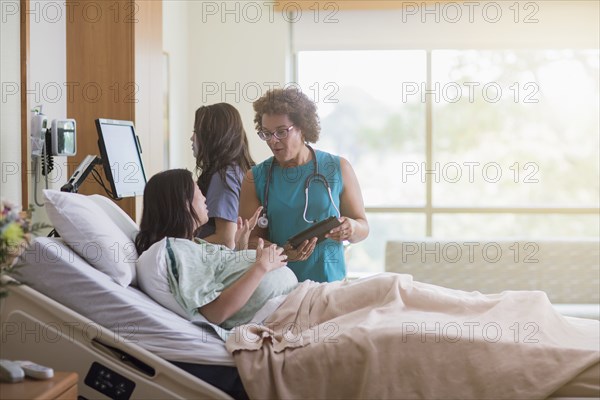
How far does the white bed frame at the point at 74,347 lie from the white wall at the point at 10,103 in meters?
0.89

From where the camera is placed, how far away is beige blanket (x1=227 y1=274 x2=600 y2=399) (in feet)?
7.17

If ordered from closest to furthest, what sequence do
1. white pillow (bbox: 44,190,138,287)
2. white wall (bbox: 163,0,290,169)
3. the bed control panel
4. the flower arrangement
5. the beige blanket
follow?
1. the flower arrangement
2. the beige blanket
3. the bed control panel
4. white pillow (bbox: 44,190,138,287)
5. white wall (bbox: 163,0,290,169)

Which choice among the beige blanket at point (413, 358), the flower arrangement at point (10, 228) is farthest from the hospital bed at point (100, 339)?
the flower arrangement at point (10, 228)

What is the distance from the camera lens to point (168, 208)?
2.70 meters

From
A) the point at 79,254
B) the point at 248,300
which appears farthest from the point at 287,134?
the point at 79,254

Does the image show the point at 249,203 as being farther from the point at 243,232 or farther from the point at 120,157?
the point at 120,157

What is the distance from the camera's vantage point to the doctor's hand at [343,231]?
3039 millimetres

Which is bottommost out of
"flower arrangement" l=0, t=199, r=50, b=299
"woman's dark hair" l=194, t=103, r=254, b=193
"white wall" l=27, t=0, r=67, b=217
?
"flower arrangement" l=0, t=199, r=50, b=299

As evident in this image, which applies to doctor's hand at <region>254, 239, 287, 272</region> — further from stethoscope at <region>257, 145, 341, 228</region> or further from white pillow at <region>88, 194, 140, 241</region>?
stethoscope at <region>257, 145, 341, 228</region>

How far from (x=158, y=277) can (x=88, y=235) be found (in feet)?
0.80

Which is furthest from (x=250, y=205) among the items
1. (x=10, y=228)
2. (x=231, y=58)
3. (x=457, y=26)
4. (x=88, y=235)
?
(x=457, y=26)

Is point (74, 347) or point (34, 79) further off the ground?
point (34, 79)

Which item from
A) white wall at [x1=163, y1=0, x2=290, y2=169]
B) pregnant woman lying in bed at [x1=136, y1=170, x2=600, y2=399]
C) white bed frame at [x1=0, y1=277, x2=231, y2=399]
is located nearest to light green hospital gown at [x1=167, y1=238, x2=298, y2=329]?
pregnant woman lying in bed at [x1=136, y1=170, x2=600, y2=399]

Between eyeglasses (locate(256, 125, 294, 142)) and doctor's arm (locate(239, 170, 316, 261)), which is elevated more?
eyeglasses (locate(256, 125, 294, 142))
